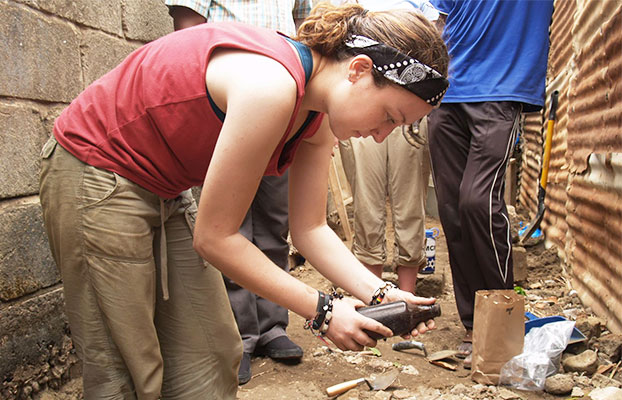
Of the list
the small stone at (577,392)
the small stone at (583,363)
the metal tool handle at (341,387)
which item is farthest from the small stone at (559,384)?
the metal tool handle at (341,387)

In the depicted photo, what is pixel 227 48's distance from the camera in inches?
57.1

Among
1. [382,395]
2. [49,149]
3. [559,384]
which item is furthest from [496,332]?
[49,149]

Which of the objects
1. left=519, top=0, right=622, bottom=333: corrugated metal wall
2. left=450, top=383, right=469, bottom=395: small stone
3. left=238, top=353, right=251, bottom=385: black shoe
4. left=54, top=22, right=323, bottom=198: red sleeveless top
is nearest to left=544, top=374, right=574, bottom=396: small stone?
left=450, top=383, right=469, bottom=395: small stone

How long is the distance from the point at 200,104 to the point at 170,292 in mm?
704

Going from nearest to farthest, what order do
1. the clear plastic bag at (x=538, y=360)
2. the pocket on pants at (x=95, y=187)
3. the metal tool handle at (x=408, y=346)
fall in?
the pocket on pants at (x=95, y=187), the clear plastic bag at (x=538, y=360), the metal tool handle at (x=408, y=346)

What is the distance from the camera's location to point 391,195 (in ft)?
11.9

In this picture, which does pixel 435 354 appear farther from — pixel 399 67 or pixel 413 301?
pixel 399 67

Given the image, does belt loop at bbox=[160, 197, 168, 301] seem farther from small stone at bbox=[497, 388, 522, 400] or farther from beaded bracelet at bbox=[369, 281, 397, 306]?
small stone at bbox=[497, 388, 522, 400]

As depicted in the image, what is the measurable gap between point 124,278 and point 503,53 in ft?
7.85

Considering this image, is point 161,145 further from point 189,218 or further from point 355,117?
point 355,117

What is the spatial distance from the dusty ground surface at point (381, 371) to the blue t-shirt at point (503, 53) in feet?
4.66

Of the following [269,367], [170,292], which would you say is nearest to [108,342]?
[170,292]

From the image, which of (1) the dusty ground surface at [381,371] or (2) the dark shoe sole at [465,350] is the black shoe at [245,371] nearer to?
(1) the dusty ground surface at [381,371]

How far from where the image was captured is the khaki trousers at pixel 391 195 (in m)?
3.54
